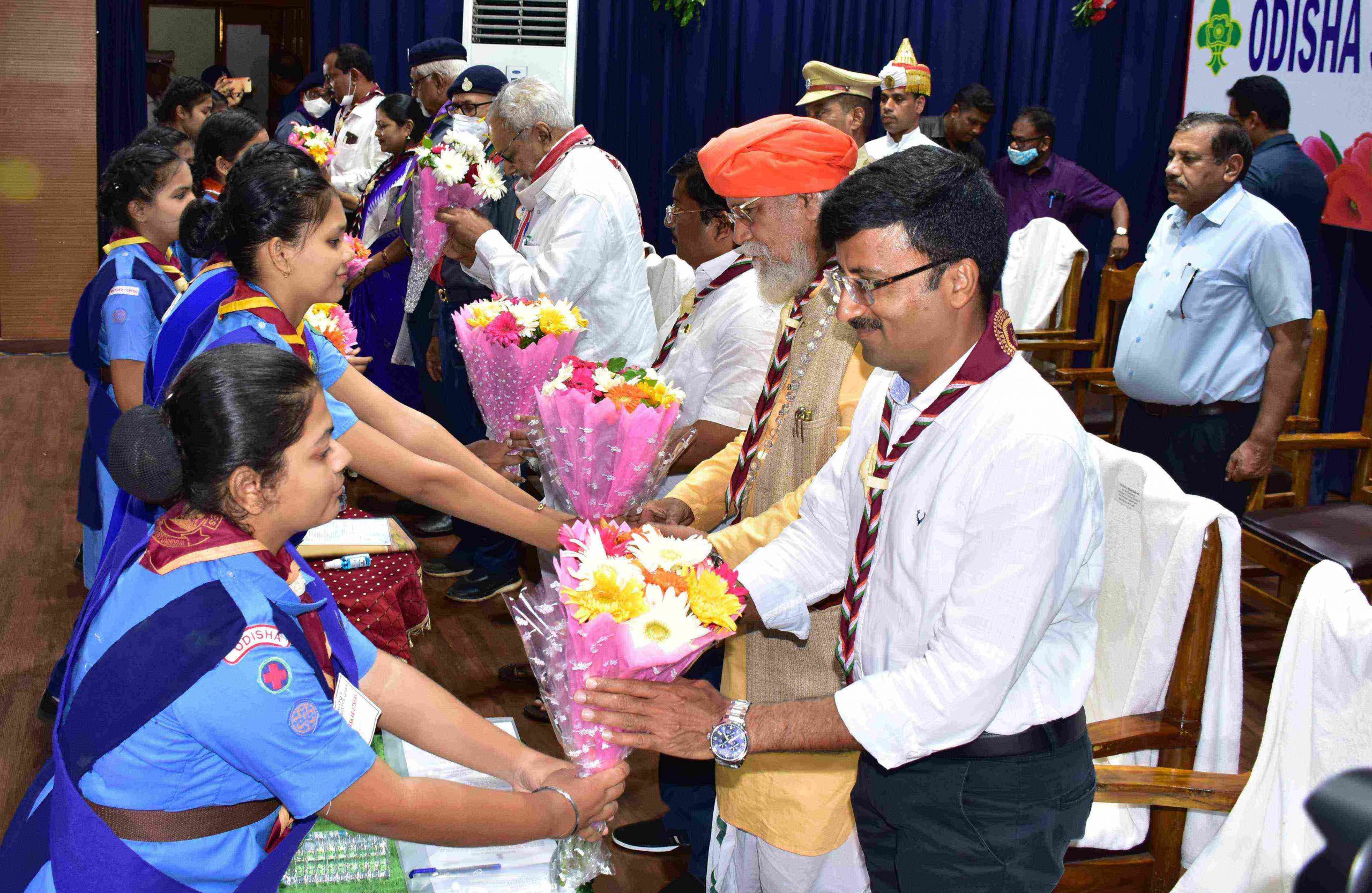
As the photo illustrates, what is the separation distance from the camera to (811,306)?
7.71 ft

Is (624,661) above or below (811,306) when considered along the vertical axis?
below

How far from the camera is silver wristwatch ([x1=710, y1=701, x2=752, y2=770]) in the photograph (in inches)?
64.2

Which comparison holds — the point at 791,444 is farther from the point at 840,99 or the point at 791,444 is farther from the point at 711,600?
the point at 840,99

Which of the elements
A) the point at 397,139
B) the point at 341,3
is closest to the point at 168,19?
the point at 341,3

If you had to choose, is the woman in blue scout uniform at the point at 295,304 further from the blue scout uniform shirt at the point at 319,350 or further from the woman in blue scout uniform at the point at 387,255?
the woman in blue scout uniform at the point at 387,255

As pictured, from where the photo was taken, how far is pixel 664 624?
1.63 metres

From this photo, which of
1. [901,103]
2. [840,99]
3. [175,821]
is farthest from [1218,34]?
A: [175,821]

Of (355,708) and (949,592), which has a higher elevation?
(949,592)

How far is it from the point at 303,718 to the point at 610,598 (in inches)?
16.5

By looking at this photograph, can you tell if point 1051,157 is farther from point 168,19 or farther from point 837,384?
point 168,19

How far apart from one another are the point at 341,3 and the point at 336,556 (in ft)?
18.6

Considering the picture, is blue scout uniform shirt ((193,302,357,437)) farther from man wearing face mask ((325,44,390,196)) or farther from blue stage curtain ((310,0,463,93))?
blue stage curtain ((310,0,463,93))

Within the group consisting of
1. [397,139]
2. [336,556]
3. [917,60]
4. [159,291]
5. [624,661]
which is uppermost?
[917,60]

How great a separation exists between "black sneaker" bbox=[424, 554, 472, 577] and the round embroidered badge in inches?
134
